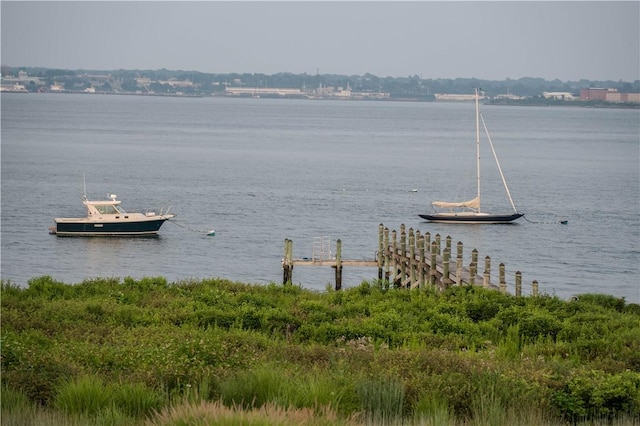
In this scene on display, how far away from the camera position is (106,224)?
56.6m

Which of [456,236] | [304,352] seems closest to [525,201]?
[456,236]

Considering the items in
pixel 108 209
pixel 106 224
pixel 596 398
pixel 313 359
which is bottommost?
pixel 106 224

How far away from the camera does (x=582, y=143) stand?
160 metres

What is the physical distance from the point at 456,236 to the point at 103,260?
62.7ft

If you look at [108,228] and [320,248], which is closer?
[320,248]

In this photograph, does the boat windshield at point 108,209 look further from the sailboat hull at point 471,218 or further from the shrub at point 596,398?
the shrub at point 596,398

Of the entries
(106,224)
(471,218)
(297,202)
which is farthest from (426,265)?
(297,202)

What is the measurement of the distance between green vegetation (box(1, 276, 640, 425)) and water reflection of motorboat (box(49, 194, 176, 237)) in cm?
3215

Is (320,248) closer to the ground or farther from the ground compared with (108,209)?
closer to the ground

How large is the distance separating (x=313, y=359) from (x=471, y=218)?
49175 millimetres

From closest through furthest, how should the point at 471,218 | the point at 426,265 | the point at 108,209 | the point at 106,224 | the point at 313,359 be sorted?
the point at 313,359 < the point at 426,265 < the point at 106,224 < the point at 108,209 < the point at 471,218

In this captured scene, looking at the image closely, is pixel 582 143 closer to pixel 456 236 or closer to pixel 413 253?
pixel 456 236

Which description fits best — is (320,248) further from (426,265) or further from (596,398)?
(596,398)

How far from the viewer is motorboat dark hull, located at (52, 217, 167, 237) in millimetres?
56156
